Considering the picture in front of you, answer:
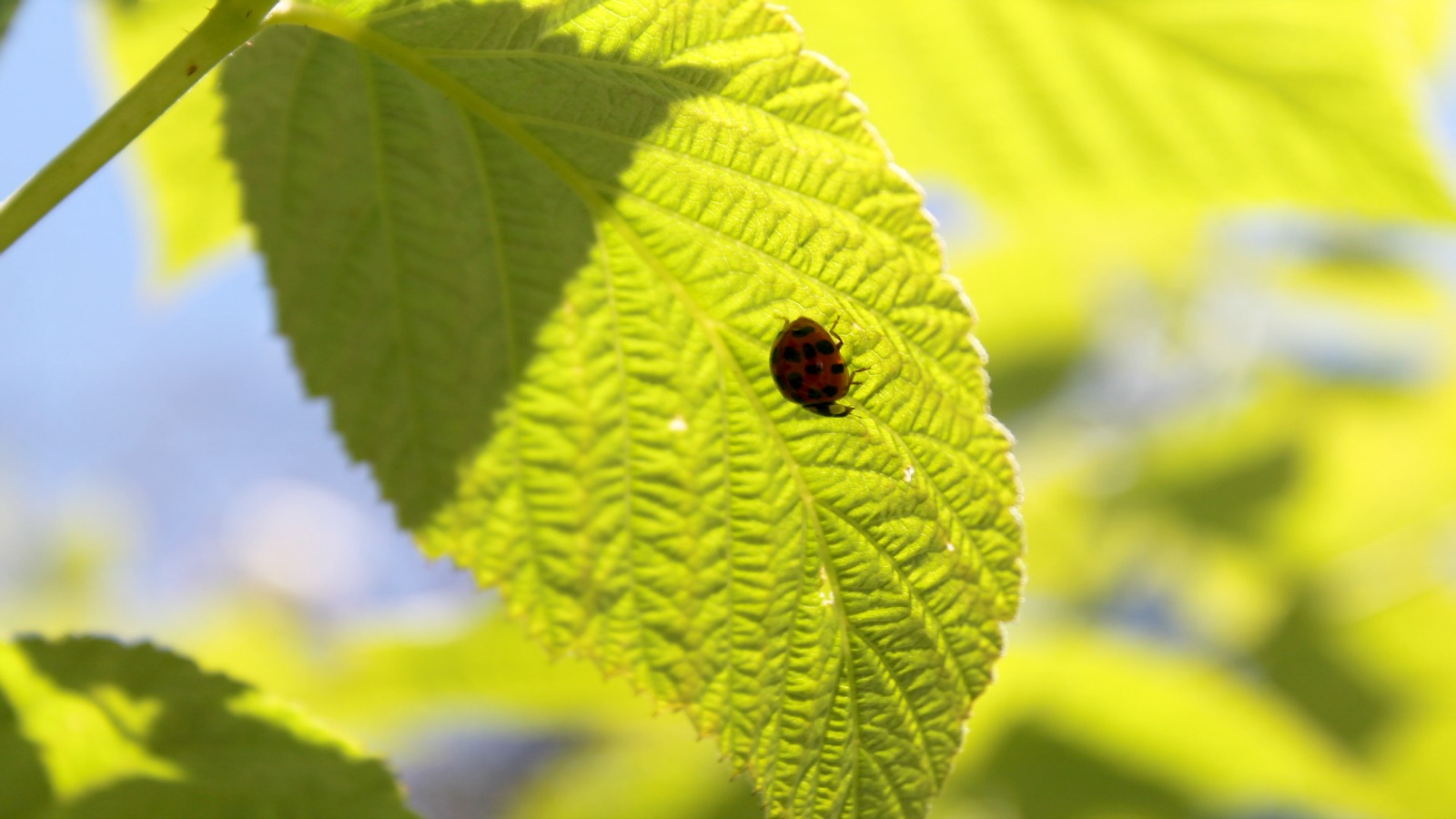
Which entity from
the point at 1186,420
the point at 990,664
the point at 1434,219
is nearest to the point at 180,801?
the point at 990,664

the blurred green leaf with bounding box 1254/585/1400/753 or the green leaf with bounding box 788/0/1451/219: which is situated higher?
the green leaf with bounding box 788/0/1451/219

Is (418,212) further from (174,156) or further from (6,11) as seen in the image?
(174,156)

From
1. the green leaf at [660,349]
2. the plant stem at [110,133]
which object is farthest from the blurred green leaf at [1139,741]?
the plant stem at [110,133]

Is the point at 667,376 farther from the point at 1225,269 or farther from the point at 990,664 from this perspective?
the point at 1225,269

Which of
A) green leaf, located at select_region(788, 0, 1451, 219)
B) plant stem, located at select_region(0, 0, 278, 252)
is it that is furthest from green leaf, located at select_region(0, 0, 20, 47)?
green leaf, located at select_region(788, 0, 1451, 219)

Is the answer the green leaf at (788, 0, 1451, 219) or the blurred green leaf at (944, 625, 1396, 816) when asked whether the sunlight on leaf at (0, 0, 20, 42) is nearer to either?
the green leaf at (788, 0, 1451, 219)

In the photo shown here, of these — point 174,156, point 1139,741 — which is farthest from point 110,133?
point 1139,741
